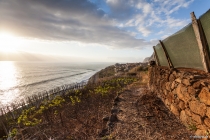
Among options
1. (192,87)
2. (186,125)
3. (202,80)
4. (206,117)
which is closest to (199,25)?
(202,80)

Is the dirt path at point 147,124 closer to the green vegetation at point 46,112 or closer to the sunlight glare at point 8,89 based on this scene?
the green vegetation at point 46,112

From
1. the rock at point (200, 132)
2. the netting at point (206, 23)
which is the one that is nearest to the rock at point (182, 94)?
the rock at point (200, 132)

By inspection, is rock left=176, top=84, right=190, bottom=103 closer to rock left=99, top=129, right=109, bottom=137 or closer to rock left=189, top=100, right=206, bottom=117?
rock left=189, top=100, right=206, bottom=117

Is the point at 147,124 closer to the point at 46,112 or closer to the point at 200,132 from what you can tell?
the point at 200,132

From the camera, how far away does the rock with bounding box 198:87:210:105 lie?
3.40 meters

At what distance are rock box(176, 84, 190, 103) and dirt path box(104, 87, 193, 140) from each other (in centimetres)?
93

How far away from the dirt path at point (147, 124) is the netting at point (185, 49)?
6.83 feet

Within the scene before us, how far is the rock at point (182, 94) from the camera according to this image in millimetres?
4473

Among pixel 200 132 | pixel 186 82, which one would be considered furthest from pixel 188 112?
pixel 186 82

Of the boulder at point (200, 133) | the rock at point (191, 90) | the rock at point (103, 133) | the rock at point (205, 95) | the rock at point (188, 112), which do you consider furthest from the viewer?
the rock at point (103, 133)

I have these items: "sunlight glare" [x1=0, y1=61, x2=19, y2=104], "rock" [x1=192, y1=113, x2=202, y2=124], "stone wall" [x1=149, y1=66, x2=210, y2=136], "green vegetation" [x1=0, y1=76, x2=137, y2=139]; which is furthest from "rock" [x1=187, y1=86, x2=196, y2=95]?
"sunlight glare" [x1=0, y1=61, x2=19, y2=104]

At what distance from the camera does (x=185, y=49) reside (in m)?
5.00

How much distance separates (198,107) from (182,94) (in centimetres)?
100

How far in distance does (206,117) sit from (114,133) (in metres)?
2.80
